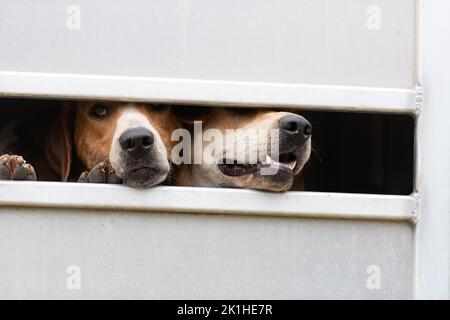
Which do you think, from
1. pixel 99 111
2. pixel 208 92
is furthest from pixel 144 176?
pixel 99 111

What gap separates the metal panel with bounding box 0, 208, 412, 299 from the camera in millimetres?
2584

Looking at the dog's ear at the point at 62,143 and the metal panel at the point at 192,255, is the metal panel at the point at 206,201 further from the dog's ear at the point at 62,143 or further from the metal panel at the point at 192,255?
the dog's ear at the point at 62,143

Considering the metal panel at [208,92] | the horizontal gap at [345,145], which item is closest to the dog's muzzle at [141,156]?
the metal panel at [208,92]

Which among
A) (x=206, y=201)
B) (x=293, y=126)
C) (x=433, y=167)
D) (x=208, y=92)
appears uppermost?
(x=208, y=92)

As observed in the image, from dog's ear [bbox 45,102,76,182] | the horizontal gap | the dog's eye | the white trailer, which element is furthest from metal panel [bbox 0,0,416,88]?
the horizontal gap

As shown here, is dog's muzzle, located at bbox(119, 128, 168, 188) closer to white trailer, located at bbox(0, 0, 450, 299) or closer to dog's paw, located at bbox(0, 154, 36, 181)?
white trailer, located at bbox(0, 0, 450, 299)

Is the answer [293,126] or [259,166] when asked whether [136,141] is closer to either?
[259,166]

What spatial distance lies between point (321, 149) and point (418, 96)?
1804 mm

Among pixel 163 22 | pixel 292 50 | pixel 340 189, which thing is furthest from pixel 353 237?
pixel 340 189

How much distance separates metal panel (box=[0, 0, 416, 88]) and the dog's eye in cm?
64

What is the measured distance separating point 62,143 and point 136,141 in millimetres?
746

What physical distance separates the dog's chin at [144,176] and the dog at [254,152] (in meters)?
0.32

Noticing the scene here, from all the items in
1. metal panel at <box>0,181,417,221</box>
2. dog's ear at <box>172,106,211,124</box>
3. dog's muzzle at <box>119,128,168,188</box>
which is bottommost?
metal panel at <box>0,181,417,221</box>

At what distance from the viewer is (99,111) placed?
3289mm
